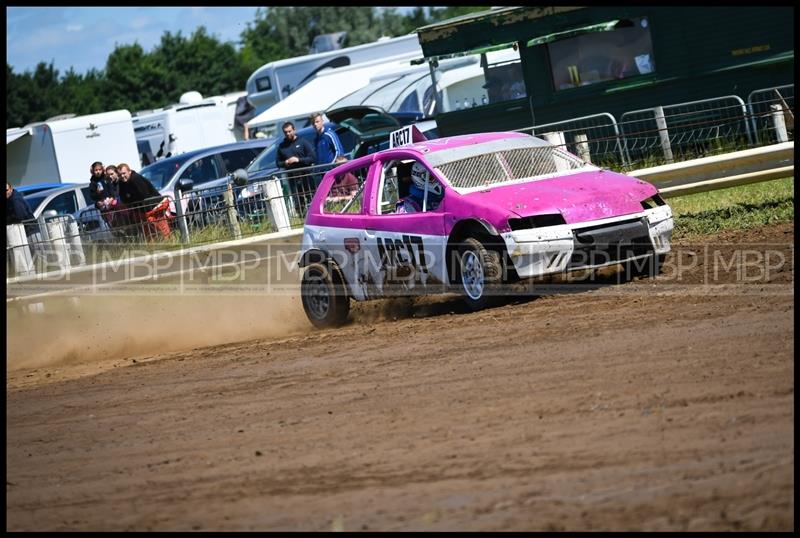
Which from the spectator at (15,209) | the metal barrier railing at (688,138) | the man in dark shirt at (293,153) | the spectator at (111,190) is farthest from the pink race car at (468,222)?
the spectator at (15,209)

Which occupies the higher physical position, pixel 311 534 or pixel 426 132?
pixel 426 132

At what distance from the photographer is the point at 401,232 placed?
10688 mm

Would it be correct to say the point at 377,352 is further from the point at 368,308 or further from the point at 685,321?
the point at 368,308

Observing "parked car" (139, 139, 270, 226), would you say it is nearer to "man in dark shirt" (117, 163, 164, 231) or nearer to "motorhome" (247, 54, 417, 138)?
"man in dark shirt" (117, 163, 164, 231)

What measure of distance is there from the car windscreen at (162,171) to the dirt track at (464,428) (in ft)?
34.9

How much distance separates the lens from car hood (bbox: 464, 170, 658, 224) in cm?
978

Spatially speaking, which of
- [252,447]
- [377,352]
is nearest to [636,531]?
[252,447]

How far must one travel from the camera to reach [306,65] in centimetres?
3080

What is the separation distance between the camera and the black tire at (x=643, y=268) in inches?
411

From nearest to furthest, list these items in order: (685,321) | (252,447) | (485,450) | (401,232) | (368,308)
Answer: (485,450), (252,447), (685,321), (401,232), (368,308)

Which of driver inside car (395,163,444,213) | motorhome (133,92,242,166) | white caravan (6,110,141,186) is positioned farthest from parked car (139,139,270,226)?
motorhome (133,92,242,166)

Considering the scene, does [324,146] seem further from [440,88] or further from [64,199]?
[64,199]

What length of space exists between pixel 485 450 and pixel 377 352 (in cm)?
338

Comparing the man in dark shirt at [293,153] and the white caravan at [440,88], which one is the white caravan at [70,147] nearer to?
the white caravan at [440,88]
